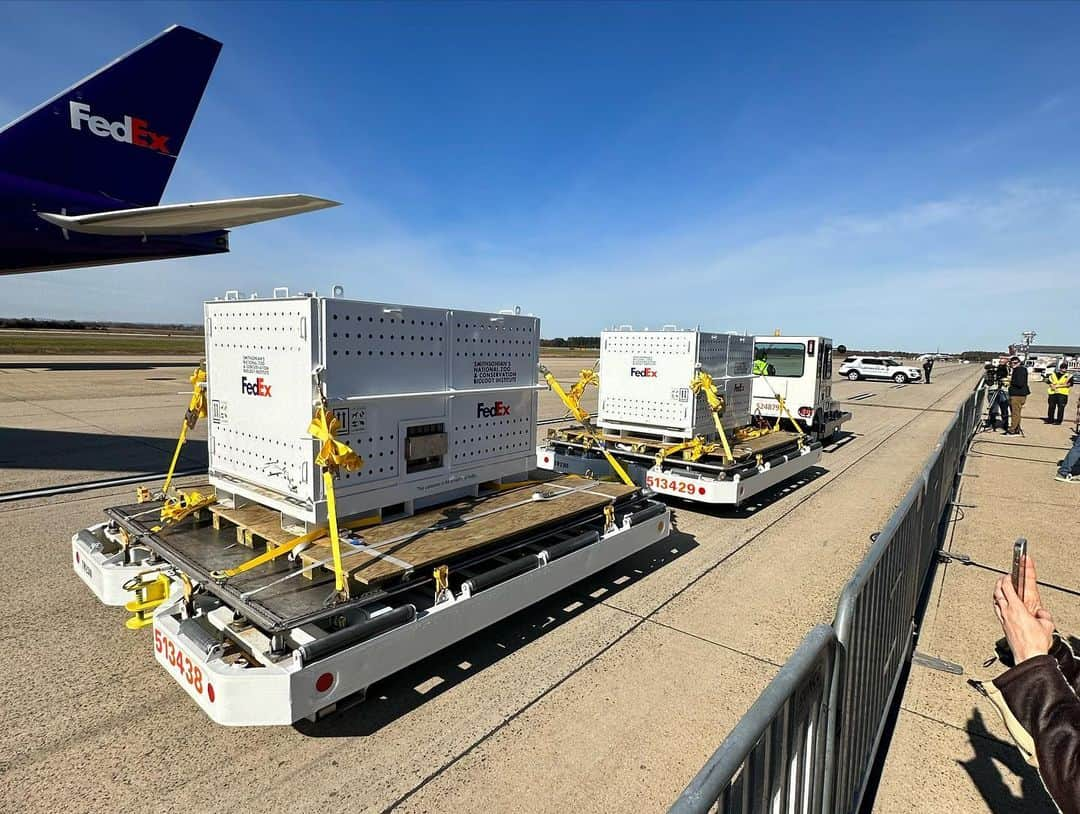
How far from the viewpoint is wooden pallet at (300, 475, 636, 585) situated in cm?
376

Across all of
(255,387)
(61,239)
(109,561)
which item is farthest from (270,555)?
(61,239)

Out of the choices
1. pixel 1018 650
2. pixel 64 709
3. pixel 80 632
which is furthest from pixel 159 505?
pixel 1018 650

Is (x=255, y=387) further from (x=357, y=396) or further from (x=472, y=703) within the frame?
(x=472, y=703)

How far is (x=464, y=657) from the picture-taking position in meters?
4.29

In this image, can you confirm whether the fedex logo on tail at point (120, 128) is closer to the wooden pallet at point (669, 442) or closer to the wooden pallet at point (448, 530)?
the wooden pallet at point (669, 442)

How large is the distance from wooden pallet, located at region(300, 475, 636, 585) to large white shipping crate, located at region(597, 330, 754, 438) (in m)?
2.79

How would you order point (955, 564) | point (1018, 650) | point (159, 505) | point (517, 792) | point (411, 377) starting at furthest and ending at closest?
point (955, 564)
point (159, 505)
point (411, 377)
point (517, 792)
point (1018, 650)

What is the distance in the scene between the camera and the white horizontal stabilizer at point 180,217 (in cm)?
998

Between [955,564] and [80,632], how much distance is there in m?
8.36

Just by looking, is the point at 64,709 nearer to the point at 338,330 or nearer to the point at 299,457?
the point at 299,457

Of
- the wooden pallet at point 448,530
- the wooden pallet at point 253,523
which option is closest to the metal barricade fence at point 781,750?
the wooden pallet at point 448,530

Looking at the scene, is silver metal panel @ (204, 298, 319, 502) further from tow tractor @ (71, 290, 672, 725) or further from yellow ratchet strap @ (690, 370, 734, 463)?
yellow ratchet strap @ (690, 370, 734, 463)

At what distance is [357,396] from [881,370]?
47.0m

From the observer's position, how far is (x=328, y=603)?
3.45 metres
